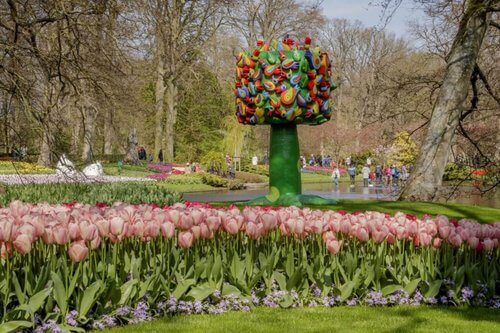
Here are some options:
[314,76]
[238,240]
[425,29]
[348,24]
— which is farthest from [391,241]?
[348,24]

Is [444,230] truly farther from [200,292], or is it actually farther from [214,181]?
[214,181]

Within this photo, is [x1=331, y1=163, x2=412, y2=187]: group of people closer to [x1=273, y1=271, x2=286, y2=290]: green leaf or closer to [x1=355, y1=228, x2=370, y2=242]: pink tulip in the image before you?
[x1=355, y1=228, x2=370, y2=242]: pink tulip

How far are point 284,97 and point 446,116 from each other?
172 inches

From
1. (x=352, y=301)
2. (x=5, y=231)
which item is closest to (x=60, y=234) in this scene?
(x=5, y=231)

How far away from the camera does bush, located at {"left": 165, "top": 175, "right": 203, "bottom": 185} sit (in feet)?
107

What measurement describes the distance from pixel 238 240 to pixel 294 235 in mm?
511

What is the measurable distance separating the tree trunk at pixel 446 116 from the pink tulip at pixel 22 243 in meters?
11.3

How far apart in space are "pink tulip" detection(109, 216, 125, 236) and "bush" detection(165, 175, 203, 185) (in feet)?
91.0

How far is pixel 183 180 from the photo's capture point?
32.9 metres

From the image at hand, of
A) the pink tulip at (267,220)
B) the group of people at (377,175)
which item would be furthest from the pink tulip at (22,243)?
the group of people at (377,175)

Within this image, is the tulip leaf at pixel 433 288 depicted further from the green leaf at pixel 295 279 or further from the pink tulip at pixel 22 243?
the pink tulip at pixel 22 243

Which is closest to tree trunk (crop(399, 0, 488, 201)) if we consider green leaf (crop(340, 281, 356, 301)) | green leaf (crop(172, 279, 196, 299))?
green leaf (crop(340, 281, 356, 301))

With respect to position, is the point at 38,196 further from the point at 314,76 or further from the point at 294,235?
the point at 294,235

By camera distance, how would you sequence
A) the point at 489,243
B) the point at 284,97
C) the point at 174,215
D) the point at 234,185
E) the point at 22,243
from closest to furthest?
the point at 22,243
the point at 174,215
the point at 489,243
the point at 284,97
the point at 234,185
